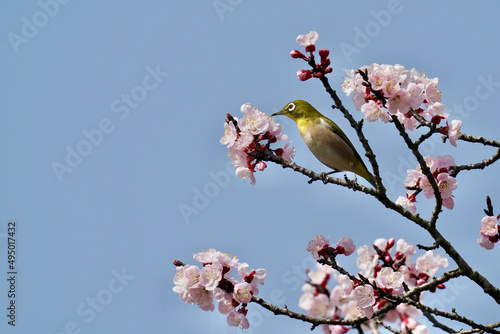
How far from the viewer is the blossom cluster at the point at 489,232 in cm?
457

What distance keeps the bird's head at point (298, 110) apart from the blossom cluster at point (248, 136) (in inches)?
50.6

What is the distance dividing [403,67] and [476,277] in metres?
1.87

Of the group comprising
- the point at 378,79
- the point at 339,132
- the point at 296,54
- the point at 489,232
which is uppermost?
the point at 339,132

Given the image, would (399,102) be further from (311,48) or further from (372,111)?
(311,48)

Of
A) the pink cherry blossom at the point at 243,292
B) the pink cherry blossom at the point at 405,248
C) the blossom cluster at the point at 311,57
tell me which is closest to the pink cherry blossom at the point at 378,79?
the blossom cluster at the point at 311,57

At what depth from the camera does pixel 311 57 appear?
3758 millimetres

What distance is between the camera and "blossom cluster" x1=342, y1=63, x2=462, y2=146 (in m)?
3.88

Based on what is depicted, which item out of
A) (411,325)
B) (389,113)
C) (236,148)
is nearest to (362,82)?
(389,113)

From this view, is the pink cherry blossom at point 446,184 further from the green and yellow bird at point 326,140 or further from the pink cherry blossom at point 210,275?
the pink cherry blossom at point 210,275

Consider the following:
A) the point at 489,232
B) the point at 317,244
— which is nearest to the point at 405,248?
the point at 317,244

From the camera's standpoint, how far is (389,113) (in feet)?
12.8

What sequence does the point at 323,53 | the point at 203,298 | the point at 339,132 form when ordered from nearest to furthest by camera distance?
the point at 323,53 < the point at 203,298 < the point at 339,132

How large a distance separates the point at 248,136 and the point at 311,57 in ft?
2.89

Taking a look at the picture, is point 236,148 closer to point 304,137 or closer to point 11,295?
point 304,137
